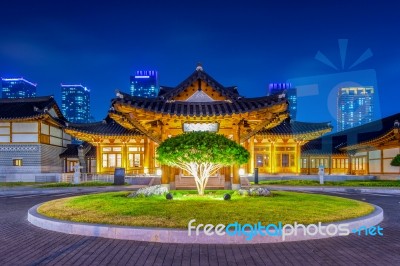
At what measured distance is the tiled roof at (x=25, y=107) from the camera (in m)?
36.8

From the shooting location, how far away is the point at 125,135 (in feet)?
117

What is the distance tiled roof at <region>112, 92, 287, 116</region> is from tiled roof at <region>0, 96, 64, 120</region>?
21.8 m

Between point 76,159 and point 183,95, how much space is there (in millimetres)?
26951

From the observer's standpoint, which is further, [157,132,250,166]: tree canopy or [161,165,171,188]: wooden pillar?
[161,165,171,188]: wooden pillar

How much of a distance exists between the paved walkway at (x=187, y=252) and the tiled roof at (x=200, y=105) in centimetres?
1038

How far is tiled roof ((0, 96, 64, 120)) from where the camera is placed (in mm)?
36781

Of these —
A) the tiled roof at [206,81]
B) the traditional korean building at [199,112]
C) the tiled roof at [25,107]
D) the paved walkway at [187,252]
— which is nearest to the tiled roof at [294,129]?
the traditional korean building at [199,112]

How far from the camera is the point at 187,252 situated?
24.6 ft

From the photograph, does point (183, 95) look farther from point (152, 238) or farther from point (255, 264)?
point (255, 264)

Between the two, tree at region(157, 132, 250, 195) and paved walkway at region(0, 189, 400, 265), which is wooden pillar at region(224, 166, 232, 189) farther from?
paved walkway at region(0, 189, 400, 265)

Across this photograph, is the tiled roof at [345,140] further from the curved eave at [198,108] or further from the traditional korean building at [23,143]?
the traditional korean building at [23,143]

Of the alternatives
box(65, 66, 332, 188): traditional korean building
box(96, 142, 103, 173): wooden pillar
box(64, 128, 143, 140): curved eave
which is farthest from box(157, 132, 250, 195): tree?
box(96, 142, 103, 173): wooden pillar

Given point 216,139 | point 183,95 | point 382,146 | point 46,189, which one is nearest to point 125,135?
point 46,189

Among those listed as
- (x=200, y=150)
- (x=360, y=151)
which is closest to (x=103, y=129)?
(x=200, y=150)
